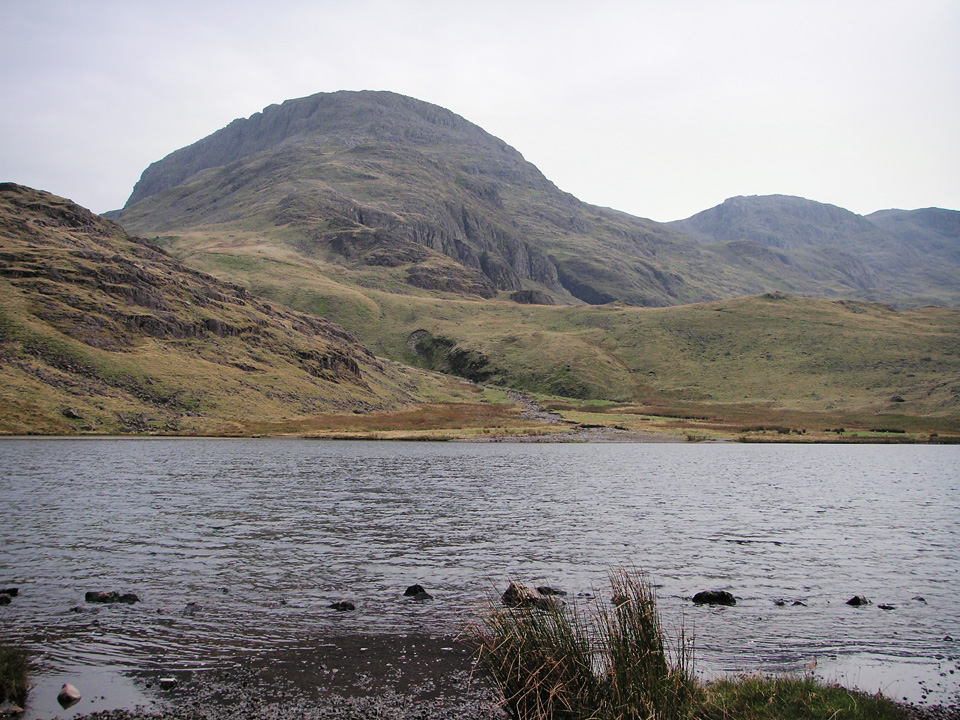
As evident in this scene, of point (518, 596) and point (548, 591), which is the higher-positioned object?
point (518, 596)

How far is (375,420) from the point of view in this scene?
111312 mm

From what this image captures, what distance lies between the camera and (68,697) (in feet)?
45.3

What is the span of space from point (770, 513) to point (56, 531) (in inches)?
1620

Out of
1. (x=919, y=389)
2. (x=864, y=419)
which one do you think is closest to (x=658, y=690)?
(x=864, y=419)

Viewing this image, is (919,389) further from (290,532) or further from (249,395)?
(290,532)

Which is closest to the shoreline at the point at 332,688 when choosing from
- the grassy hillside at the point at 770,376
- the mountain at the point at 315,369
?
the mountain at the point at 315,369

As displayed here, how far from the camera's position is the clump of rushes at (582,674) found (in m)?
10.2

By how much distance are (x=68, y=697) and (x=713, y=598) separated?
18741 millimetres

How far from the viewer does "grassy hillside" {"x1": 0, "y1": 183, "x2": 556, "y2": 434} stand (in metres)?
84.4

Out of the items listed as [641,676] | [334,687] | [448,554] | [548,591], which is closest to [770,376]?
[448,554]

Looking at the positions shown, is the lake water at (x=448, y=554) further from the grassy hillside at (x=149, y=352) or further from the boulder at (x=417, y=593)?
the grassy hillside at (x=149, y=352)

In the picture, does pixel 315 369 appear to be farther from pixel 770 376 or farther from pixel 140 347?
pixel 770 376

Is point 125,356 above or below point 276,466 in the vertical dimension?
above

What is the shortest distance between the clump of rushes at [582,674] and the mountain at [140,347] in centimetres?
8226
